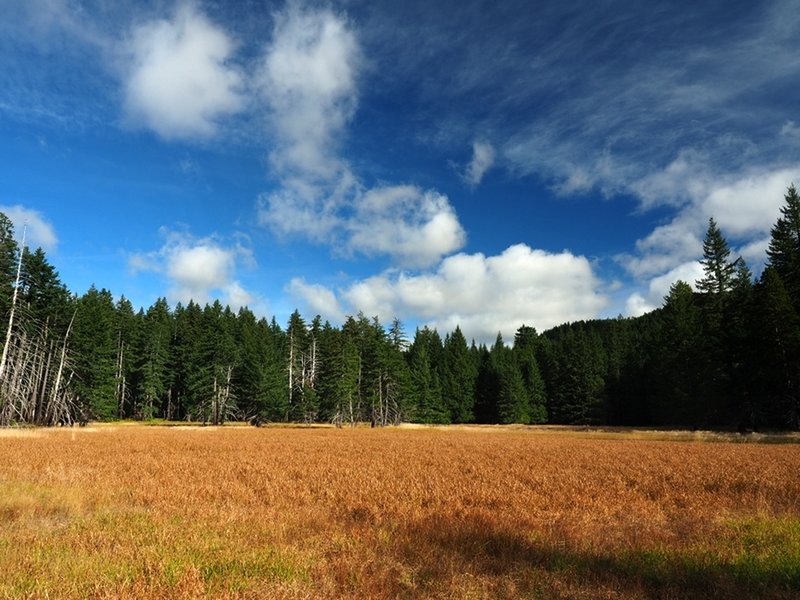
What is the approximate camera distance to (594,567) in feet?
21.3

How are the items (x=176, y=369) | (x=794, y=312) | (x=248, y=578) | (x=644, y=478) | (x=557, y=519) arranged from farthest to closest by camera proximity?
1. (x=176, y=369)
2. (x=794, y=312)
3. (x=644, y=478)
4. (x=557, y=519)
5. (x=248, y=578)

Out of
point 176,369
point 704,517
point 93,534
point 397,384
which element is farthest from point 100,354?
point 704,517

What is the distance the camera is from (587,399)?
82375mm

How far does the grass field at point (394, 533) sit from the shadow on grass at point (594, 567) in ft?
0.10

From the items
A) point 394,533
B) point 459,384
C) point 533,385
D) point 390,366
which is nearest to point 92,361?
point 390,366

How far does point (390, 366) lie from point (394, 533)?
64756mm

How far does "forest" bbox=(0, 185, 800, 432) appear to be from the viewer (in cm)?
4322

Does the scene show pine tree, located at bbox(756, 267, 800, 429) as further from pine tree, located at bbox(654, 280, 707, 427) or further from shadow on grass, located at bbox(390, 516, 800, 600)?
shadow on grass, located at bbox(390, 516, 800, 600)

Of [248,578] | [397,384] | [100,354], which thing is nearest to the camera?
[248,578]

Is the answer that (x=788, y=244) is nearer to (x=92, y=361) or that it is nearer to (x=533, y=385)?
(x=533, y=385)

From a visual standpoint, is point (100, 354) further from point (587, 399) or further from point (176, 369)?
point (587, 399)

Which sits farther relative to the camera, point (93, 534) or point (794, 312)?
point (794, 312)

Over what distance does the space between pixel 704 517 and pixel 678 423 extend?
195 ft

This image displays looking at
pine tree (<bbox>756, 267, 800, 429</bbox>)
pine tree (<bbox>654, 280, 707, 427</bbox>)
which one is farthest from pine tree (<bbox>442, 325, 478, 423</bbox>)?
pine tree (<bbox>756, 267, 800, 429</bbox>)
